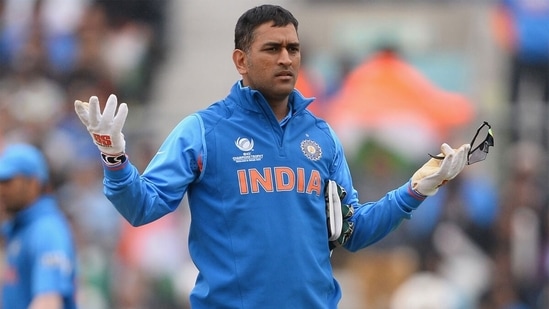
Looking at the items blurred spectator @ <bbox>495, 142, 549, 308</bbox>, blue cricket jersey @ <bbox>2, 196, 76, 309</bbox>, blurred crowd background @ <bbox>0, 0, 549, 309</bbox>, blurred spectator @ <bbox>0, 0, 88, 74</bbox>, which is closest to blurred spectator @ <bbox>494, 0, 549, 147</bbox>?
blurred crowd background @ <bbox>0, 0, 549, 309</bbox>

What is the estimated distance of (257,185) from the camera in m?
6.06

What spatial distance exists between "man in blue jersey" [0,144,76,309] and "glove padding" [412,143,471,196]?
282cm

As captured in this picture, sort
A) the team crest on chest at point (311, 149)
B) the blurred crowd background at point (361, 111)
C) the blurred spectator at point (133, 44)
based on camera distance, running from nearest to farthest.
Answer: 1. the team crest on chest at point (311, 149)
2. the blurred crowd background at point (361, 111)
3. the blurred spectator at point (133, 44)

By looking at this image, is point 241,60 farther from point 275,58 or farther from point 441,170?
point 441,170

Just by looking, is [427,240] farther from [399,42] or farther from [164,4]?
[164,4]

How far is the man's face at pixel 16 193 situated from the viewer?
869cm

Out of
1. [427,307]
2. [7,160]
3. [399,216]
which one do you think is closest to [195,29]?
[427,307]

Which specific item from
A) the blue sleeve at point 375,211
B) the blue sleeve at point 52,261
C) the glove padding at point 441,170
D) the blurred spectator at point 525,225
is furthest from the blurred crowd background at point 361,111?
the glove padding at point 441,170

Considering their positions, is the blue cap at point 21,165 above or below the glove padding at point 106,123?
below

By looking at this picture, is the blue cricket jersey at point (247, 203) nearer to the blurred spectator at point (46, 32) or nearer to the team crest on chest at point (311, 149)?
the team crest on chest at point (311, 149)

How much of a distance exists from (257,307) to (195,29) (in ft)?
35.1

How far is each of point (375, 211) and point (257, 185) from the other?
2.25ft

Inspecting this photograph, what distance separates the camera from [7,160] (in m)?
8.74

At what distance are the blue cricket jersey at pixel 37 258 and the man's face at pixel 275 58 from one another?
105 inches
